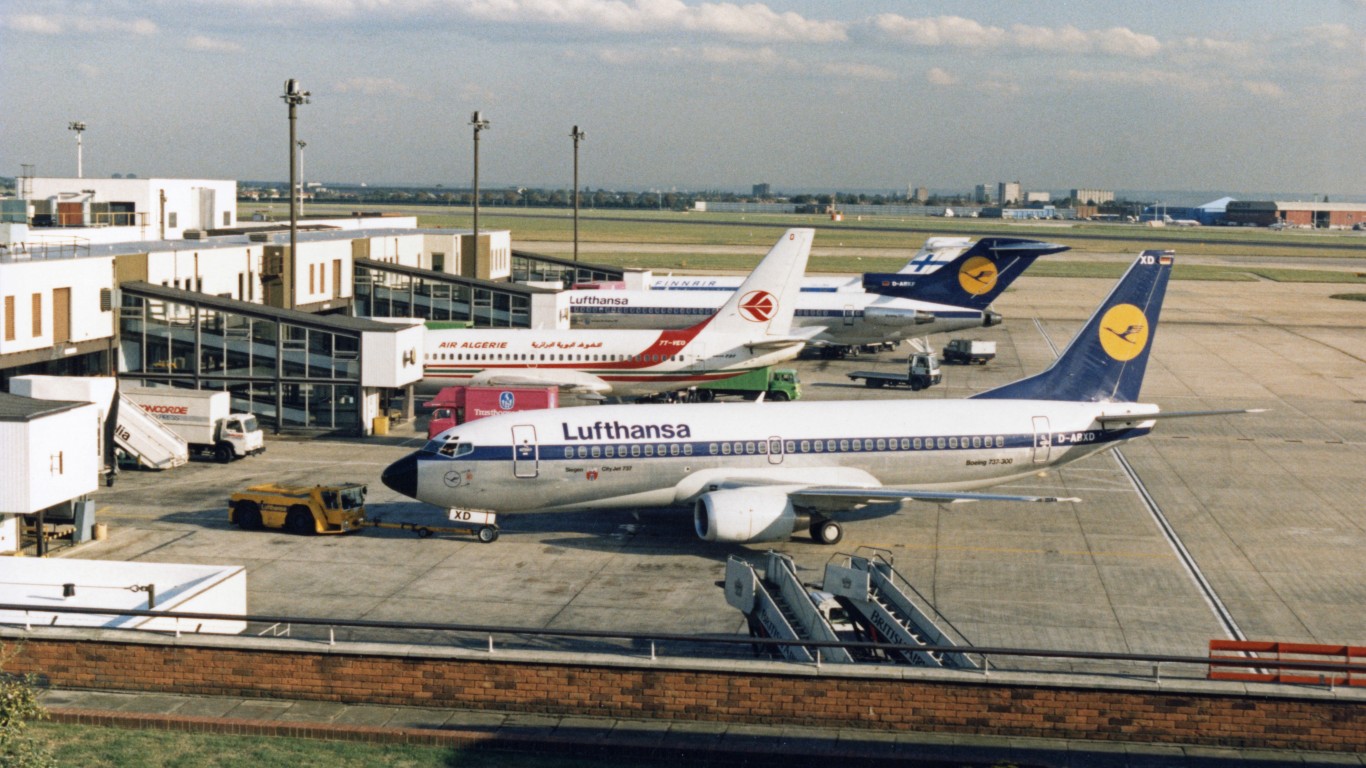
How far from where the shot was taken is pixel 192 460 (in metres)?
52.8

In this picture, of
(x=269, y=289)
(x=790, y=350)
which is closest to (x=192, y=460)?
(x=269, y=289)

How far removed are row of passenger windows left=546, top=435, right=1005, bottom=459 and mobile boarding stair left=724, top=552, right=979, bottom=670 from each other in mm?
11507

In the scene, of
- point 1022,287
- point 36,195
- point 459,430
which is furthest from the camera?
point 1022,287

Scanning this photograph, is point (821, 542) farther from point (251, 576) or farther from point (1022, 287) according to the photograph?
point (1022, 287)

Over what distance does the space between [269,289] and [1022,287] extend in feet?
345

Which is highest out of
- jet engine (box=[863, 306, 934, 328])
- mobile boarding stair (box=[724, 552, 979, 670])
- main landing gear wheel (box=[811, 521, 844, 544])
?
jet engine (box=[863, 306, 934, 328])

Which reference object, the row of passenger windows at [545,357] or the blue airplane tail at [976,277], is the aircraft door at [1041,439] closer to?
the row of passenger windows at [545,357]

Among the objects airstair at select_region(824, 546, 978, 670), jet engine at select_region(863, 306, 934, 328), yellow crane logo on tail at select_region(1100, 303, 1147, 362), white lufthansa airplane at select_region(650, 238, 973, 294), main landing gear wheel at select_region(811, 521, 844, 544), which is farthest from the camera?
white lufthansa airplane at select_region(650, 238, 973, 294)

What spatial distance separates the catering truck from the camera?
52.2 meters

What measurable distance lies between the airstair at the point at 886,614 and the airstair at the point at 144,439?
31815 millimetres

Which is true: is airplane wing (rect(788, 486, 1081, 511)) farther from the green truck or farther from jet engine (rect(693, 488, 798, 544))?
the green truck

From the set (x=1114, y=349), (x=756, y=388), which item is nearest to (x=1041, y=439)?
(x=1114, y=349)

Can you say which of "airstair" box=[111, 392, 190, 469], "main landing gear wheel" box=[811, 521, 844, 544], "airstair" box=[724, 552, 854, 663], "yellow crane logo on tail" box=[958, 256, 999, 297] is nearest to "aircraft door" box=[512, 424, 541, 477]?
"main landing gear wheel" box=[811, 521, 844, 544]

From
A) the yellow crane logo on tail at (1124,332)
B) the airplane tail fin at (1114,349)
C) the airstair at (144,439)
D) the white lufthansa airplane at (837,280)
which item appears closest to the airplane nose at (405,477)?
the airstair at (144,439)
